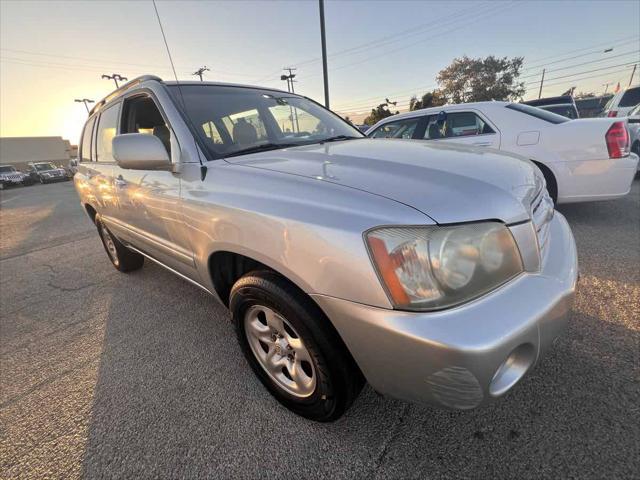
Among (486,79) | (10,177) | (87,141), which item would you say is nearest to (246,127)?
(87,141)

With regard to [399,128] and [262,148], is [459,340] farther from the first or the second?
[399,128]

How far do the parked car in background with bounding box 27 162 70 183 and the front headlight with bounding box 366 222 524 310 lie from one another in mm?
34691

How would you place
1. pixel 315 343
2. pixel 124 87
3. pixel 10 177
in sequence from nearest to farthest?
pixel 315 343 → pixel 124 87 → pixel 10 177

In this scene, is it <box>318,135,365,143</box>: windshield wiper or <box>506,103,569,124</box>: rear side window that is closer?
<box>318,135,365,143</box>: windshield wiper

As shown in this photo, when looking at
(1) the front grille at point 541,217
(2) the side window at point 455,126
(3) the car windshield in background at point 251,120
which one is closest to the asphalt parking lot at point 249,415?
(1) the front grille at point 541,217

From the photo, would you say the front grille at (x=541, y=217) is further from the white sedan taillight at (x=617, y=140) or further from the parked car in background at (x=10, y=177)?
the parked car in background at (x=10, y=177)

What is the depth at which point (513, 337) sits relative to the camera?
1031 millimetres

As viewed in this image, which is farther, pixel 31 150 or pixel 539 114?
pixel 31 150

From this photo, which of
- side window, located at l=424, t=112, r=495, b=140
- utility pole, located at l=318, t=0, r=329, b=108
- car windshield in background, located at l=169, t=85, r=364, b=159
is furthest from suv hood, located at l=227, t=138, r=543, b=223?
utility pole, located at l=318, t=0, r=329, b=108

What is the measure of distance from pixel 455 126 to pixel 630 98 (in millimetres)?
7473

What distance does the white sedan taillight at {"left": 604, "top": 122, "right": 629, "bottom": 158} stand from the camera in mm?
3457

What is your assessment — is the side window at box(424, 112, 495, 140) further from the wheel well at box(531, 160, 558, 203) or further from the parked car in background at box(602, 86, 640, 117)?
the parked car in background at box(602, 86, 640, 117)

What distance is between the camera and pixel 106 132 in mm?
3164

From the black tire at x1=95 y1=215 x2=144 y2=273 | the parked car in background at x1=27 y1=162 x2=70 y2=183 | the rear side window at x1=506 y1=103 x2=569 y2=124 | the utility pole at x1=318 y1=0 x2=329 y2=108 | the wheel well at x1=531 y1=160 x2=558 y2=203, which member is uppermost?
the utility pole at x1=318 y1=0 x2=329 y2=108
